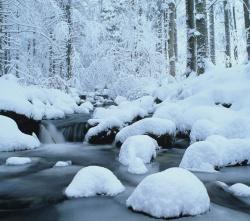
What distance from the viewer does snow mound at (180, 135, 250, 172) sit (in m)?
6.23

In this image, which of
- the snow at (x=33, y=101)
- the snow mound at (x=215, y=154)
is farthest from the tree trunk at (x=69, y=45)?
the snow mound at (x=215, y=154)

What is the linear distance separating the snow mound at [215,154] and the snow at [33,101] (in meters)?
5.86

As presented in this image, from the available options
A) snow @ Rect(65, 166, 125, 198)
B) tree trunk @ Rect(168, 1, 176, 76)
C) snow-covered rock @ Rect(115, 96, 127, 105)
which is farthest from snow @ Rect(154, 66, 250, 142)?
snow-covered rock @ Rect(115, 96, 127, 105)

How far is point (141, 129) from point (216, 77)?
3.81m

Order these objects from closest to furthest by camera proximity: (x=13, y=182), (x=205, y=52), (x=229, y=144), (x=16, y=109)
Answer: (x=13, y=182) < (x=229, y=144) < (x=16, y=109) < (x=205, y=52)

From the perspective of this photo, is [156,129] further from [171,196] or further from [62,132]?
[171,196]

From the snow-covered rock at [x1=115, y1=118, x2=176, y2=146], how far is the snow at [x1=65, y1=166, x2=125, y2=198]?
11.7ft

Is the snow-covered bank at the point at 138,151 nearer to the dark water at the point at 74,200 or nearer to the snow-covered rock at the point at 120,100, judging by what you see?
the dark water at the point at 74,200

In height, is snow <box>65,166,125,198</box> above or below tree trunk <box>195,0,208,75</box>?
below

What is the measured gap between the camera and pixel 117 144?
918cm

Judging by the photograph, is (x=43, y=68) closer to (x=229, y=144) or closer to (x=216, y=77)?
(x=216, y=77)

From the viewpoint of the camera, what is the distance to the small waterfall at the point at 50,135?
11.1 metres

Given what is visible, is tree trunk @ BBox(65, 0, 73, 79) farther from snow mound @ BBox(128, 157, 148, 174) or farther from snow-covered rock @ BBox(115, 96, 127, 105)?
snow mound @ BBox(128, 157, 148, 174)

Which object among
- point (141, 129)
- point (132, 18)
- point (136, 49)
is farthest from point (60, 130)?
point (132, 18)
